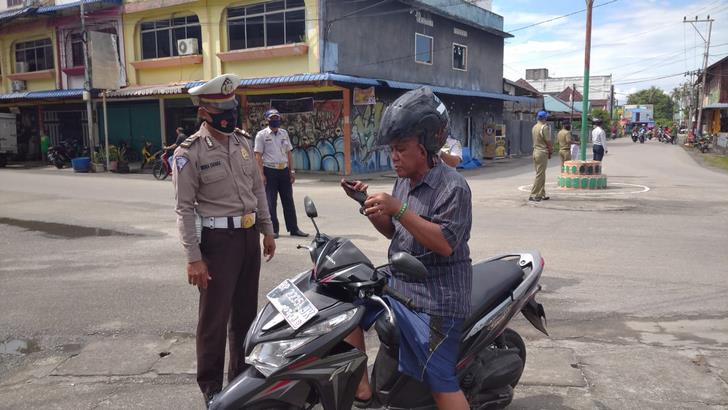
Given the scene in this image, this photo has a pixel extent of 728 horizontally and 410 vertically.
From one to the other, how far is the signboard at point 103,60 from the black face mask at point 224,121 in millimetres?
20479

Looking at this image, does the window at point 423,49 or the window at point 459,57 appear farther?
the window at point 459,57

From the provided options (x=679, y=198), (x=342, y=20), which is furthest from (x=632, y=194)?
(x=342, y=20)

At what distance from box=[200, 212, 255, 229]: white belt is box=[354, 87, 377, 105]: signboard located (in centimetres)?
1618

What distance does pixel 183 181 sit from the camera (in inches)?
122

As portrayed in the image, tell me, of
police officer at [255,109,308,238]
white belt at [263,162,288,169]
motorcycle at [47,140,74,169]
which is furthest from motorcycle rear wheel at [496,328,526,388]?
motorcycle at [47,140,74,169]

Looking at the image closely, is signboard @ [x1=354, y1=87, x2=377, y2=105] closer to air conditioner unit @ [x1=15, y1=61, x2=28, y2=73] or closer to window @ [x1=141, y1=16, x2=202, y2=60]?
window @ [x1=141, y1=16, x2=202, y2=60]

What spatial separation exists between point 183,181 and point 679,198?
11887 millimetres

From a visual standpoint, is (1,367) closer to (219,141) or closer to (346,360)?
(219,141)

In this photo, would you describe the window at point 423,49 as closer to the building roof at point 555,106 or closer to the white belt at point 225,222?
the white belt at point 225,222

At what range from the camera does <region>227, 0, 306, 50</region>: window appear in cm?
1891

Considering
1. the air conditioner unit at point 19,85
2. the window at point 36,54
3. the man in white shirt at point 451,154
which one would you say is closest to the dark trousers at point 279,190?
the man in white shirt at point 451,154

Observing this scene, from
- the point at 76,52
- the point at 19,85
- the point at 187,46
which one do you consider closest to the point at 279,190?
the point at 187,46

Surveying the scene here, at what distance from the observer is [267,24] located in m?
19.4

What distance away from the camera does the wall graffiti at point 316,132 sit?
19922 mm
